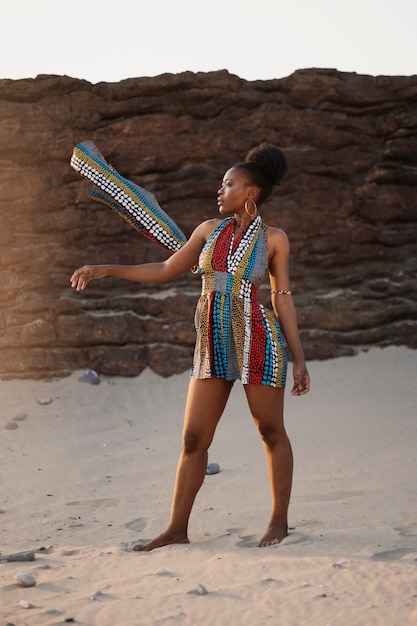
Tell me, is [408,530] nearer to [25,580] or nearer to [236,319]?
[236,319]

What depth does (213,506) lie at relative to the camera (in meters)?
5.58

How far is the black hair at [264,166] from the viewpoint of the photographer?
4.42 metres

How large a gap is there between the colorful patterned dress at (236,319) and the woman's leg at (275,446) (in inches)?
2.8

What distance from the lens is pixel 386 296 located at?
10922 mm

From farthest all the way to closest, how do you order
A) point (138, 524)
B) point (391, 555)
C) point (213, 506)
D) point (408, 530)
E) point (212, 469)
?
point (212, 469) < point (213, 506) < point (138, 524) < point (408, 530) < point (391, 555)

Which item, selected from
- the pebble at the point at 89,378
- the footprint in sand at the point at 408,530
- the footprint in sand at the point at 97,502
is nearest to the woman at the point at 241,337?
the footprint in sand at the point at 408,530

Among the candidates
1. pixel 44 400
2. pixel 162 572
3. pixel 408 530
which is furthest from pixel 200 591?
pixel 44 400

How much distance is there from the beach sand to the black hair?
1.84 m

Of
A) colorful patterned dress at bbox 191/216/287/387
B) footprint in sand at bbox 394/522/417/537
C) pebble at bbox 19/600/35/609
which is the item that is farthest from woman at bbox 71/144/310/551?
pebble at bbox 19/600/35/609

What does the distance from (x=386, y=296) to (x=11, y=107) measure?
17.7 ft

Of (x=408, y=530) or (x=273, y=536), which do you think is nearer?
(x=273, y=536)

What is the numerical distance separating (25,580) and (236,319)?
62.0 inches

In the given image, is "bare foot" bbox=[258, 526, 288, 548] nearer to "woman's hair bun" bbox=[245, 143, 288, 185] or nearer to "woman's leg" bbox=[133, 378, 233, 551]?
"woman's leg" bbox=[133, 378, 233, 551]

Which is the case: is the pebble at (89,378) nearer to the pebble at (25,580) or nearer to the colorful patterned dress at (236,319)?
the colorful patterned dress at (236,319)
